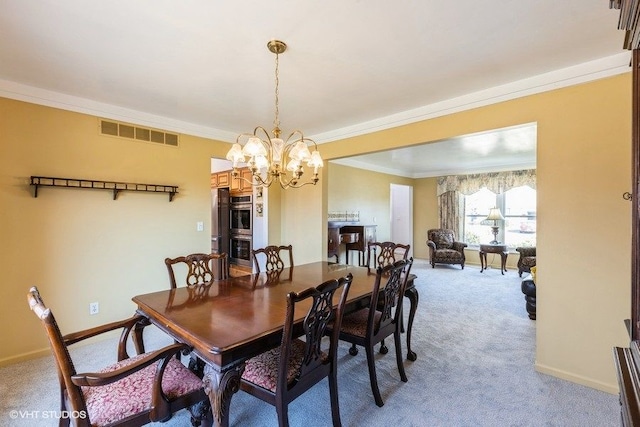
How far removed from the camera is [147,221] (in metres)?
3.36

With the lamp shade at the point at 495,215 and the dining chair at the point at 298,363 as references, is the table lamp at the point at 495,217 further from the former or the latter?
the dining chair at the point at 298,363

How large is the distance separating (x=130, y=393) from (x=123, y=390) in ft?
0.15

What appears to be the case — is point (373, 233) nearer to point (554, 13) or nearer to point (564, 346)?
point (564, 346)

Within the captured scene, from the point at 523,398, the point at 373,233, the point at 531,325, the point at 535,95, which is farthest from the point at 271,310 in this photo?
the point at 373,233

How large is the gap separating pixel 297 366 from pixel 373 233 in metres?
4.92

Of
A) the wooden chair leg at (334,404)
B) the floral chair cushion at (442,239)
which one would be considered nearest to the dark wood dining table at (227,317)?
the wooden chair leg at (334,404)

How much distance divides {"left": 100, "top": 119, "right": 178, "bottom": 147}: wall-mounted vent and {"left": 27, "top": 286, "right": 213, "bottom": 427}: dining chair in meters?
2.33

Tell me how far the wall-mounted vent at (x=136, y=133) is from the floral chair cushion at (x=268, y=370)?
9.46ft

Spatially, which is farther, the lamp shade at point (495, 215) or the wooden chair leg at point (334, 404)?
the lamp shade at point (495, 215)

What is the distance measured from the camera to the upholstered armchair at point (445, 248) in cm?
653

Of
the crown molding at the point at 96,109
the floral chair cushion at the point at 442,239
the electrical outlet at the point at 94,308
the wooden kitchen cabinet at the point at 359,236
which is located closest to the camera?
the crown molding at the point at 96,109

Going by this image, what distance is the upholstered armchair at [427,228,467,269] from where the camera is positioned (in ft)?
21.4

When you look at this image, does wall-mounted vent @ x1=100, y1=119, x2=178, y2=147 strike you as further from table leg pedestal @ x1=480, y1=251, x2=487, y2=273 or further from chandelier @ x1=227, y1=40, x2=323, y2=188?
table leg pedestal @ x1=480, y1=251, x2=487, y2=273

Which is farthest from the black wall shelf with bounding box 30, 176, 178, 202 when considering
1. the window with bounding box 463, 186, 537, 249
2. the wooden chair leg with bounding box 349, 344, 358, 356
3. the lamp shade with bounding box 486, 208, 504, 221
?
the window with bounding box 463, 186, 537, 249
